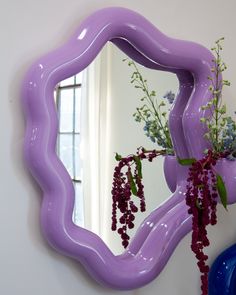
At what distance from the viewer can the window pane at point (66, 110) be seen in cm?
74

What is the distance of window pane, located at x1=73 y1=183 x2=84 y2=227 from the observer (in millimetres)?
759

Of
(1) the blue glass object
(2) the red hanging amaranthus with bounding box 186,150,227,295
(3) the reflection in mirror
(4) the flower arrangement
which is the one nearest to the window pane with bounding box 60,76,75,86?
(3) the reflection in mirror

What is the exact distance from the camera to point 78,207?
0.76 meters

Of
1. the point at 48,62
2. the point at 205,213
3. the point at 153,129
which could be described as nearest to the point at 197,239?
the point at 205,213

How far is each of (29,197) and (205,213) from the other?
30cm

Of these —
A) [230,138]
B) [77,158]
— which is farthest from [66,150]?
[230,138]

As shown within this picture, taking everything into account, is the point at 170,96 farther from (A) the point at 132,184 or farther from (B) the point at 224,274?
(B) the point at 224,274

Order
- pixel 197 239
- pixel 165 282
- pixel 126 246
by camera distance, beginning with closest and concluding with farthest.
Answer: pixel 197 239, pixel 126 246, pixel 165 282

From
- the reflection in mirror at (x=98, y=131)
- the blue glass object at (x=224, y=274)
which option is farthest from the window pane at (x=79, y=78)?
the blue glass object at (x=224, y=274)

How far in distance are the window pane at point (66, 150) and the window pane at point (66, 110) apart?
14mm

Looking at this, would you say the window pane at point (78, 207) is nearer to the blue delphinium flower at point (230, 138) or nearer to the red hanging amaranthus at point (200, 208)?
the red hanging amaranthus at point (200, 208)

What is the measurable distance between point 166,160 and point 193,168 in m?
0.18

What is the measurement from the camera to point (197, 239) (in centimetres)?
70

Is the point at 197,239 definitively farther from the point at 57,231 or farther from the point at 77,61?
the point at 77,61
